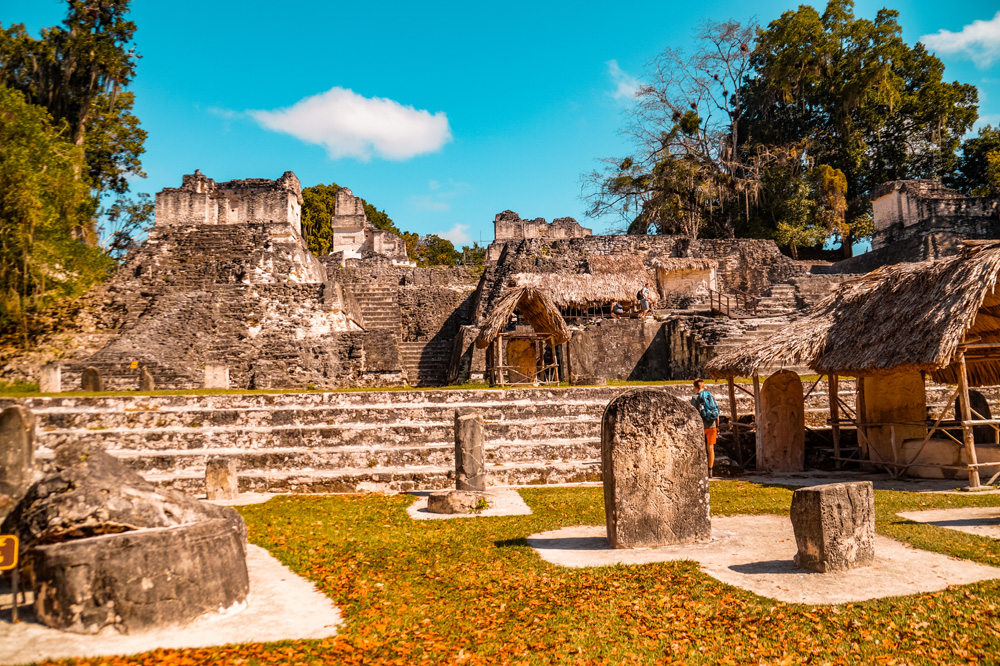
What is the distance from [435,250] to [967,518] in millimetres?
52420

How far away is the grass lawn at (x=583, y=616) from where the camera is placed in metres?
3.65

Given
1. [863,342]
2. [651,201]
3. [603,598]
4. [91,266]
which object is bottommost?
[603,598]

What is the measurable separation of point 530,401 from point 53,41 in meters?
27.5

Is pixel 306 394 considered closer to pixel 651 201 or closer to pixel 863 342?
pixel 863 342

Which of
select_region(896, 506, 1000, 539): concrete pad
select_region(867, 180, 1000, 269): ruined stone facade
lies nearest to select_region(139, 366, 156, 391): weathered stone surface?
select_region(896, 506, 1000, 539): concrete pad

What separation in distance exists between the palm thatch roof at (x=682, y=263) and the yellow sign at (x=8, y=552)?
2493cm

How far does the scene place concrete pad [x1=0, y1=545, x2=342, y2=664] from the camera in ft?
12.3

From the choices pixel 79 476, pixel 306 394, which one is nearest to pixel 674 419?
pixel 79 476

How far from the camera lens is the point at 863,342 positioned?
984 centimetres

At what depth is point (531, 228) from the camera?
102ft

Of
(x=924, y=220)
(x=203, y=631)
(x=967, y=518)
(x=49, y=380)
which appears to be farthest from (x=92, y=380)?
(x=924, y=220)

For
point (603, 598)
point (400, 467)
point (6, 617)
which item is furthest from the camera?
point (400, 467)

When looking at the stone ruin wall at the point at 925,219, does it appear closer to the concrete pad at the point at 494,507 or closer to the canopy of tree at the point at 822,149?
the canopy of tree at the point at 822,149

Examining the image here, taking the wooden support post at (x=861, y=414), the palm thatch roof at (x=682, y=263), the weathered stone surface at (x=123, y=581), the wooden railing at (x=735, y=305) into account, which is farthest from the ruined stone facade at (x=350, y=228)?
the weathered stone surface at (x=123, y=581)
